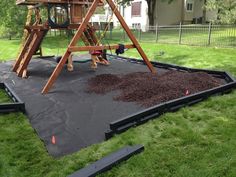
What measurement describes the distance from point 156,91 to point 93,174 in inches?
139

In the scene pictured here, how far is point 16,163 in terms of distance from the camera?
3.65 metres

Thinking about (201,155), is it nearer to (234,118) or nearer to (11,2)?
(234,118)

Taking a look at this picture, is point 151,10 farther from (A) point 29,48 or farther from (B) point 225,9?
(A) point 29,48

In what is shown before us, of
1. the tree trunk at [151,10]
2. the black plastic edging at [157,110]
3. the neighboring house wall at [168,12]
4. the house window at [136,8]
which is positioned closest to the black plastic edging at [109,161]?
the black plastic edging at [157,110]

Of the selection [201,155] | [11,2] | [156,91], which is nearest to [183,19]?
[11,2]

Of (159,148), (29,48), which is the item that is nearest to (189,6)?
(29,48)

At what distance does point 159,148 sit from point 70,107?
2.50 meters

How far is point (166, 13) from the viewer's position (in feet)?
112

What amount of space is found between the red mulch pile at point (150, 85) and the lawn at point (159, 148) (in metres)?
0.82

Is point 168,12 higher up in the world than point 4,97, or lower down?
higher up

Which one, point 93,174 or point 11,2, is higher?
point 11,2

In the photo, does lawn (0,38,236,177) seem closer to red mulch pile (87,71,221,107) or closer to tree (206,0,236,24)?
red mulch pile (87,71,221,107)

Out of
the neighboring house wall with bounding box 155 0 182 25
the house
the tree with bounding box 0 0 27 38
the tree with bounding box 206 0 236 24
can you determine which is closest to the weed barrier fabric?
the tree with bounding box 206 0 236 24

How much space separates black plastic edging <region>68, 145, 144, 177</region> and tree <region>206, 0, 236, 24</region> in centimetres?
1149
